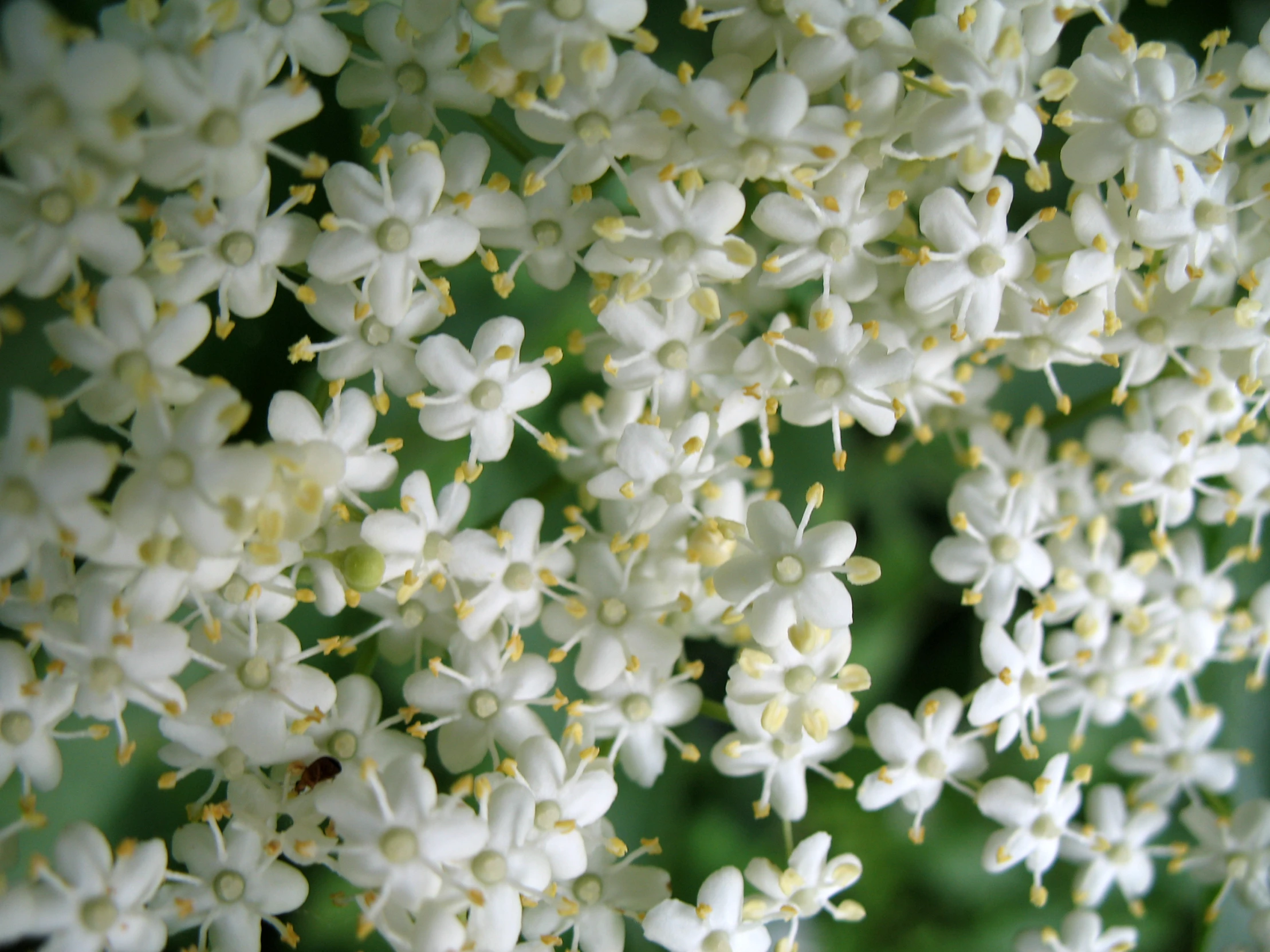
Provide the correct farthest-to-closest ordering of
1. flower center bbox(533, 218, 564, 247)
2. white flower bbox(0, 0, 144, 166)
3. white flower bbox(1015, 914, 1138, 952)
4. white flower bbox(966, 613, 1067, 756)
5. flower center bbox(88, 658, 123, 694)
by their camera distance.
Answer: white flower bbox(1015, 914, 1138, 952), white flower bbox(966, 613, 1067, 756), flower center bbox(533, 218, 564, 247), flower center bbox(88, 658, 123, 694), white flower bbox(0, 0, 144, 166)

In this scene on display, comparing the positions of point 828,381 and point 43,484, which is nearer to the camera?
point 43,484

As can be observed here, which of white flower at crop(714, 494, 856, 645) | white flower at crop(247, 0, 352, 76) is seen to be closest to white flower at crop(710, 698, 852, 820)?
white flower at crop(714, 494, 856, 645)

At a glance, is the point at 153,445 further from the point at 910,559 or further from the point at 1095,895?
the point at 1095,895

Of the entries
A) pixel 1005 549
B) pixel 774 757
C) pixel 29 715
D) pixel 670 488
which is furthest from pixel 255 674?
pixel 1005 549

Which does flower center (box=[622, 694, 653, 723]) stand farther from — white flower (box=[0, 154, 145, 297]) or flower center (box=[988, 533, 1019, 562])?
white flower (box=[0, 154, 145, 297])

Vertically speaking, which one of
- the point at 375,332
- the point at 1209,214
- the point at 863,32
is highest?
the point at 863,32

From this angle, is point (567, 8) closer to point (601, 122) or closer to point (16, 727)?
point (601, 122)
